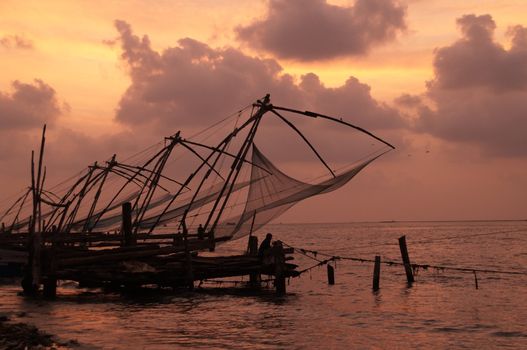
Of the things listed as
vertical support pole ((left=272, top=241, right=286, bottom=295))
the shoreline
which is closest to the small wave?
vertical support pole ((left=272, top=241, right=286, bottom=295))

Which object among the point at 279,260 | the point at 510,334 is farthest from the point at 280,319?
the point at 510,334

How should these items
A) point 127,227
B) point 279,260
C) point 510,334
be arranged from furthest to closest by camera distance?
point 279,260 → point 127,227 → point 510,334

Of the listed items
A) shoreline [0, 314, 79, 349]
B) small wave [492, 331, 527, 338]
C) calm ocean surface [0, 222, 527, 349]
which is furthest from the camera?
small wave [492, 331, 527, 338]

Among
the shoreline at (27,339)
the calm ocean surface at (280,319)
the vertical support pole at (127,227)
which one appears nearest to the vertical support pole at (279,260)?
the calm ocean surface at (280,319)

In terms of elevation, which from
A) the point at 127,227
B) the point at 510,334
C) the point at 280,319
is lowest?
the point at 510,334

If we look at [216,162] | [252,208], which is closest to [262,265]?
[252,208]

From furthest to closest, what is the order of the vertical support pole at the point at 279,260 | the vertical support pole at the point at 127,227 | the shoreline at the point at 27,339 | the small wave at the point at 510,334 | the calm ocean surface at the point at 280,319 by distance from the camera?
the vertical support pole at the point at 279,260 < the vertical support pole at the point at 127,227 < the small wave at the point at 510,334 < the calm ocean surface at the point at 280,319 < the shoreline at the point at 27,339

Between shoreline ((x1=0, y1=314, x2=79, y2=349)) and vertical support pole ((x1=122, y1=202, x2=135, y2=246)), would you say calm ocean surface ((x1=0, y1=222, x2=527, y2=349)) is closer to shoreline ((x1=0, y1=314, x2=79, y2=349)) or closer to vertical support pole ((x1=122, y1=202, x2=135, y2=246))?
shoreline ((x1=0, y1=314, x2=79, y2=349))

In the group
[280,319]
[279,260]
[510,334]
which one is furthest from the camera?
[279,260]

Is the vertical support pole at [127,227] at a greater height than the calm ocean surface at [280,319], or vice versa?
Result: the vertical support pole at [127,227]

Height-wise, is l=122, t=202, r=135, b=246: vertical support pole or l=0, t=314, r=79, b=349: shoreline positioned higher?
l=122, t=202, r=135, b=246: vertical support pole

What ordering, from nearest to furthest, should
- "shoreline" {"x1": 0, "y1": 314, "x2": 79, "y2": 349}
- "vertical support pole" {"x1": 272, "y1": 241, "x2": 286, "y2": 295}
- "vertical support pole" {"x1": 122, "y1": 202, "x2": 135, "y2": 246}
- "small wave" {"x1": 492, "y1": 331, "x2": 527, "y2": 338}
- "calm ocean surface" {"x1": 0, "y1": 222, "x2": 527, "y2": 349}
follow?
"shoreline" {"x1": 0, "y1": 314, "x2": 79, "y2": 349}
"calm ocean surface" {"x1": 0, "y1": 222, "x2": 527, "y2": 349}
"small wave" {"x1": 492, "y1": 331, "x2": 527, "y2": 338}
"vertical support pole" {"x1": 122, "y1": 202, "x2": 135, "y2": 246}
"vertical support pole" {"x1": 272, "y1": 241, "x2": 286, "y2": 295}

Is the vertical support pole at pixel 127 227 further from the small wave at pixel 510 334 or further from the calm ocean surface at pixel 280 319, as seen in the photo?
the small wave at pixel 510 334

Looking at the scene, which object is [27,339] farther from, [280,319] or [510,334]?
[510,334]
